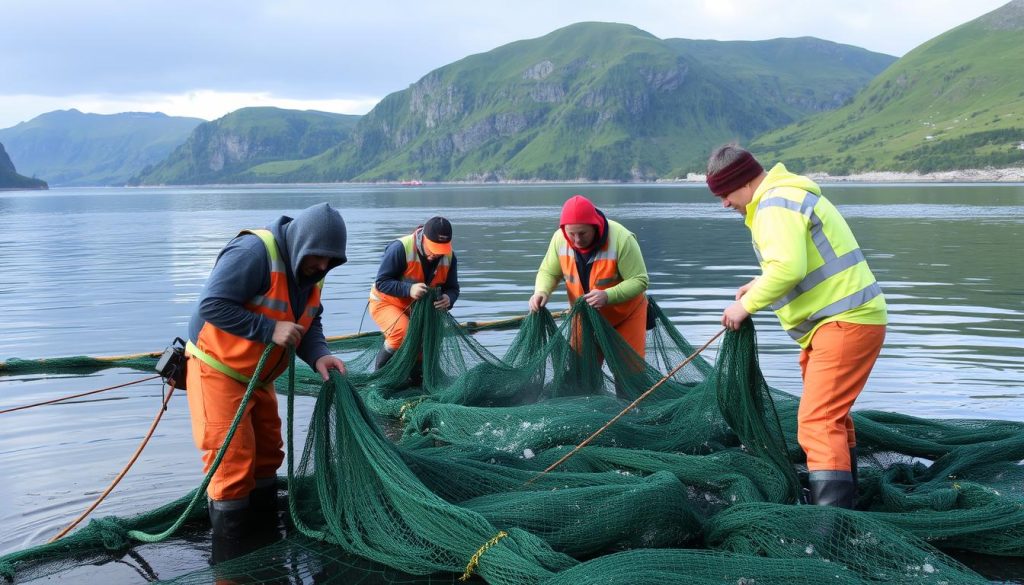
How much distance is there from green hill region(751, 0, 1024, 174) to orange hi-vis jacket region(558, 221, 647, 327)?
134217mm

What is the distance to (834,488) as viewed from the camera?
473 centimetres

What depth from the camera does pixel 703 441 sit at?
19.9 feet

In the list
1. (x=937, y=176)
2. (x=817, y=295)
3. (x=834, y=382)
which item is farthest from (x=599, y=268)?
(x=937, y=176)

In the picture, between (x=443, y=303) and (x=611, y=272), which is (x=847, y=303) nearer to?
(x=611, y=272)

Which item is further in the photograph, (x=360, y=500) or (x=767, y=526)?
(x=360, y=500)

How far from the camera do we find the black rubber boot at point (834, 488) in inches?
186

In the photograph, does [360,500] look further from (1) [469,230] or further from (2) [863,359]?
(1) [469,230]

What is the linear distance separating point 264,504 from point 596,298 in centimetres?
325

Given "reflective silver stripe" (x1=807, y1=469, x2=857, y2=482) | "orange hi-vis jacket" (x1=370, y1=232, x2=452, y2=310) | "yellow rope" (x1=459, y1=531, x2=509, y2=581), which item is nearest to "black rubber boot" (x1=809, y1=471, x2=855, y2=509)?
"reflective silver stripe" (x1=807, y1=469, x2=857, y2=482)

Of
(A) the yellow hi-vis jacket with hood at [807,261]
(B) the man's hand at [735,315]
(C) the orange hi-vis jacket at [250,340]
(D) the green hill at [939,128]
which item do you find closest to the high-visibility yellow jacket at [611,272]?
(B) the man's hand at [735,315]

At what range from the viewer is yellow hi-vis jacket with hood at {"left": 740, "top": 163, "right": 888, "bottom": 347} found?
452 cm

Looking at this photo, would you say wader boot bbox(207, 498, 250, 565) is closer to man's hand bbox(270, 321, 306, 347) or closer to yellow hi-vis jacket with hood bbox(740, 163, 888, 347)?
man's hand bbox(270, 321, 306, 347)

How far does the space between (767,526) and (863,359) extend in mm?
1063

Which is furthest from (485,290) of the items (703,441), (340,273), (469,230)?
(469,230)
